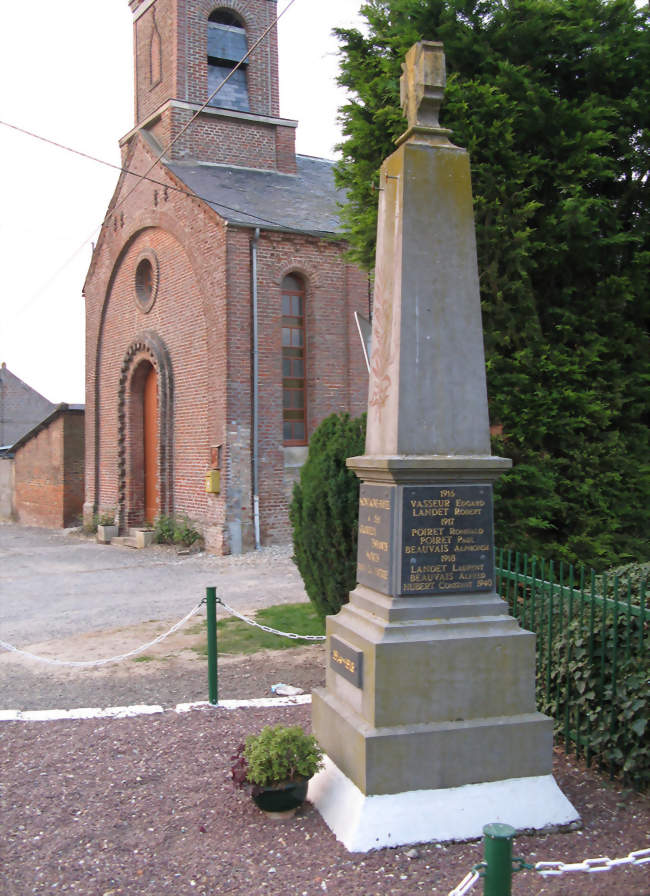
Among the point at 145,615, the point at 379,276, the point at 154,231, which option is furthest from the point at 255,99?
the point at 379,276

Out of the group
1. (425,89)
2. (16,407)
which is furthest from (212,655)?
(16,407)

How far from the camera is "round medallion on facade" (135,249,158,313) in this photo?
59.6 ft

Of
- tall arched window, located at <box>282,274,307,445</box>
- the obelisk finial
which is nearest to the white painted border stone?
the obelisk finial

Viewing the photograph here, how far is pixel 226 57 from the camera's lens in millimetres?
18891

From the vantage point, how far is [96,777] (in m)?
4.72

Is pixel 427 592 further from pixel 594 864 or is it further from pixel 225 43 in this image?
pixel 225 43

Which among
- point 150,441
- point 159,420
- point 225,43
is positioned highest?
point 225,43

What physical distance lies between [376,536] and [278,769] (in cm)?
133

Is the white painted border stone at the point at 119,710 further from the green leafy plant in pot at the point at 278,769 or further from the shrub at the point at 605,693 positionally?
the shrub at the point at 605,693

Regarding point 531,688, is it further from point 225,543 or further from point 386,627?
point 225,543

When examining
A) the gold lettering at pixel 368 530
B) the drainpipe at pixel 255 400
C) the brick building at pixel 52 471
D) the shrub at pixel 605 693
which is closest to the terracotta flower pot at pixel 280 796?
the gold lettering at pixel 368 530

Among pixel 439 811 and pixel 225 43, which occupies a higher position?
pixel 225 43

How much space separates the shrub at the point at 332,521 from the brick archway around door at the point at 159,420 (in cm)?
1061

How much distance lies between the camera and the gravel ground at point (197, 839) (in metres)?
3.49
